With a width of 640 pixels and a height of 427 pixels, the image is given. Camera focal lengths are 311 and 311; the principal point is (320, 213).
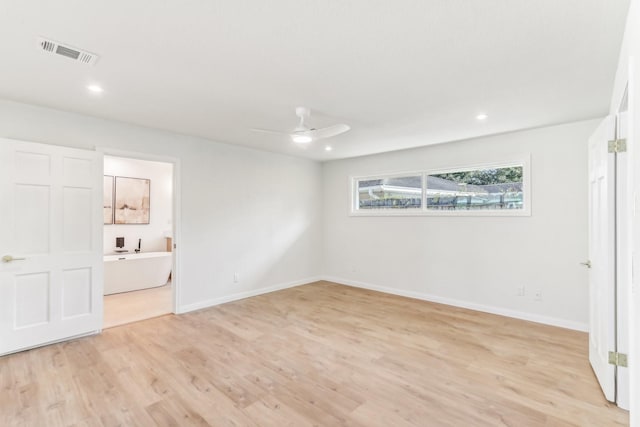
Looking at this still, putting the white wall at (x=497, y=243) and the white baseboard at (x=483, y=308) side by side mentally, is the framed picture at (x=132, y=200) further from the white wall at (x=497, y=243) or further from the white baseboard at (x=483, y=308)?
the white baseboard at (x=483, y=308)

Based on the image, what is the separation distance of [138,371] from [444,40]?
139 inches

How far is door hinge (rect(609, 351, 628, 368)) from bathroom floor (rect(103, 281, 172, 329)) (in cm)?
471

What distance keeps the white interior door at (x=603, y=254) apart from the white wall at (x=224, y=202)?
430cm

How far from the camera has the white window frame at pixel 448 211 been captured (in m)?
4.04

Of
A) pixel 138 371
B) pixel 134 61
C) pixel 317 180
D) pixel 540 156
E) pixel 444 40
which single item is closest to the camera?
pixel 444 40

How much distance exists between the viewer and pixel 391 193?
220 inches

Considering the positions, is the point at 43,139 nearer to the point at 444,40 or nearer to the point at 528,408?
the point at 444,40

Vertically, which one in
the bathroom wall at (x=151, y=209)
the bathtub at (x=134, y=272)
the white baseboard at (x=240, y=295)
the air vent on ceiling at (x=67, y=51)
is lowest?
the white baseboard at (x=240, y=295)

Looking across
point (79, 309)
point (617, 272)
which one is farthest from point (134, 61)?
point (617, 272)

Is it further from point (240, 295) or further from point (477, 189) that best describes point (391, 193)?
point (240, 295)

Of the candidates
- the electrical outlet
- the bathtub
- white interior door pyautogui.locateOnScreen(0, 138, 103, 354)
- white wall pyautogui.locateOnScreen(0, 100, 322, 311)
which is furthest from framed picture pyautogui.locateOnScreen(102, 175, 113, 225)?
the electrical outlet

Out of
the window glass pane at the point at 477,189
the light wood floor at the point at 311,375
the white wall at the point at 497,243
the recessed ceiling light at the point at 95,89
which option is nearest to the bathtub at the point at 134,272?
the light wood floor at the point at 311,375

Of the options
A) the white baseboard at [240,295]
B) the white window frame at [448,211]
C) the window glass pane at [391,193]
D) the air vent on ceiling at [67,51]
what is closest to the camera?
the air vent on ceiling at [67,51]

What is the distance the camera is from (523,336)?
348 cm
